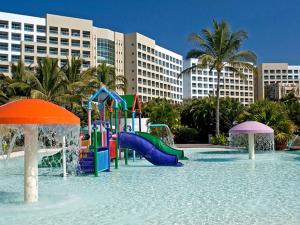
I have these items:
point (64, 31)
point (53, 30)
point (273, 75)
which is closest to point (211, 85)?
point (273, 75)

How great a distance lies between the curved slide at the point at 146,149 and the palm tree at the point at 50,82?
557 inches

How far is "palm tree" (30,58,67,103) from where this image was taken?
2934cm

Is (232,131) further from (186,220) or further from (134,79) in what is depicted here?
(134,79)

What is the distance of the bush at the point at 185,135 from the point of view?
33.4m

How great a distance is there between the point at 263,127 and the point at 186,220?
12.0m

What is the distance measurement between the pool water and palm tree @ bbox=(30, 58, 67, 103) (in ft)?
51.2

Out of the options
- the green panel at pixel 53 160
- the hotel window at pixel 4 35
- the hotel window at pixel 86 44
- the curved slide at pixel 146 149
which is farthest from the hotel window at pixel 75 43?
the curved slide at pixel 146 149

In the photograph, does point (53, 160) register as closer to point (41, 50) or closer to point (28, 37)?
point (41, 50)

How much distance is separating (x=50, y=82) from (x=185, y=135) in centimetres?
1120

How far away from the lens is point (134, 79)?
9519 centimetres

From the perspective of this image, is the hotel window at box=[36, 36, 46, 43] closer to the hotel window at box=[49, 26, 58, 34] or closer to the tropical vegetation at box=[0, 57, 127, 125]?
the hotel window at box=[49, 26, 58, 34]

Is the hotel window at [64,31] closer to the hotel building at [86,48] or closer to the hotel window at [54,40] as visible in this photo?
the hotel building at [86,48]

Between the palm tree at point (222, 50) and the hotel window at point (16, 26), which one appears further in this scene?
the hotel window at point (16, 26)

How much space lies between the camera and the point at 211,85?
128375 mm
